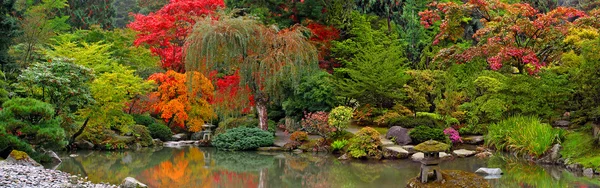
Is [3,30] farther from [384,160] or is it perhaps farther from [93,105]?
[384,160]

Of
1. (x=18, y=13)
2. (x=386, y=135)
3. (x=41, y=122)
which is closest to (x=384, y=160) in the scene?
(x=386, y=135)

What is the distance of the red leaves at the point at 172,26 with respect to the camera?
74.9 ft

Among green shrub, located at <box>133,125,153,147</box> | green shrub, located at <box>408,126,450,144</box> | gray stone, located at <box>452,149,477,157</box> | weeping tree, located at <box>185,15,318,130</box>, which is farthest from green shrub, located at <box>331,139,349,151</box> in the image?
green shrub, located at <box>133,125,153,147</box>

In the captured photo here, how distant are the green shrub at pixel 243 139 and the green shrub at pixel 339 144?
2365 mm

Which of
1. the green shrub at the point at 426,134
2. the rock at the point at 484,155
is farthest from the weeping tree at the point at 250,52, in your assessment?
the rock at the point at 484,155

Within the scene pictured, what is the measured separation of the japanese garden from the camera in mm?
12961

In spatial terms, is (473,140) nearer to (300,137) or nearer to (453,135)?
(453,135)

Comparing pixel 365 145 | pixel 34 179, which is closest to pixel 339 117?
pixel 365 145

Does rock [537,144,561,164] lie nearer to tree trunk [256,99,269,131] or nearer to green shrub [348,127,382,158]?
green shrub [348,127,382,158]

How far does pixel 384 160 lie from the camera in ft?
50.4

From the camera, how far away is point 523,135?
15.1m

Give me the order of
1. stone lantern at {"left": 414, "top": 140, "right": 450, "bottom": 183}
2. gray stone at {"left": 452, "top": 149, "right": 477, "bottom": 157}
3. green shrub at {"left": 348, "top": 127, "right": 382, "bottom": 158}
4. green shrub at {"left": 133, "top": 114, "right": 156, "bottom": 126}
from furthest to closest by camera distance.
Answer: green shrub at {"left": 133, "top": 114, "right": 156, "bottom": 126}, gray stone at {"left": 452, "top": 149, "right": 477, "bottom": 157}, green shrub at {"left": 348, "top": 127, "right": 382, "bottom": 158}, stone lantern at {"left": 414, "top": 140, "right": 450, "bottom": 183}

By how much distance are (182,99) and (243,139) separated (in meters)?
3.70

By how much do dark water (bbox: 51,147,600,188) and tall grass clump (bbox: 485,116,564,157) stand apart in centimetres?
70
